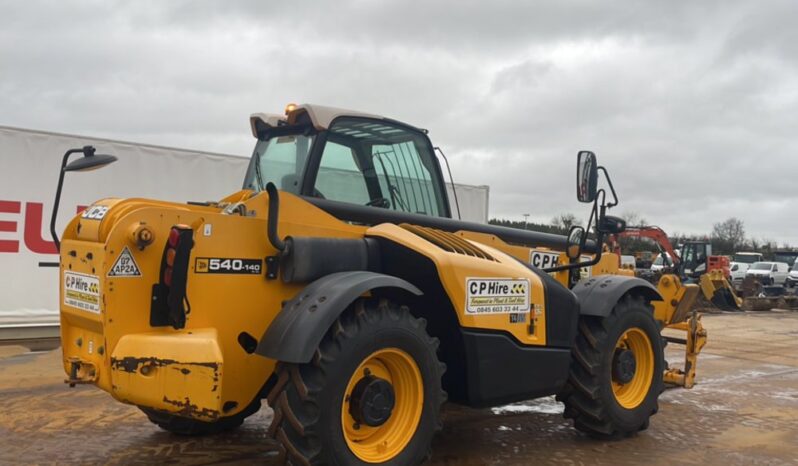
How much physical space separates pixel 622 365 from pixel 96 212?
12.7ft

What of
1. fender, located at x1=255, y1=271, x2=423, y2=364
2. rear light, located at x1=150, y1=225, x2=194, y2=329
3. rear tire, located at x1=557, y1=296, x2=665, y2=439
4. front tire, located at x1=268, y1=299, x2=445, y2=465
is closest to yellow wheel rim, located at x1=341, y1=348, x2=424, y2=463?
front tire, located at x1=268, y1=299, x2=445, y2=465

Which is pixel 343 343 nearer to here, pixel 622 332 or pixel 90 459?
pixel 90 459

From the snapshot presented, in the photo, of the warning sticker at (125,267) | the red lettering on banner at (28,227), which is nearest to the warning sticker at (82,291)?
the warning sticker at (125,267)

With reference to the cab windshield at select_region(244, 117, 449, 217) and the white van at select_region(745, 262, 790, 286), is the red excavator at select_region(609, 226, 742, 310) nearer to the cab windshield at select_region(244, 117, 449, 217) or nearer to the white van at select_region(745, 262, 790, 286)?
the cab windshield at select_region(244, 117, 449, 217)

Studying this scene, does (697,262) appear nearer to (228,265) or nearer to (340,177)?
(340,177)

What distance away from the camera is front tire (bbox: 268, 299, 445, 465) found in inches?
142

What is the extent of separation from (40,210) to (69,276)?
7.36 meters

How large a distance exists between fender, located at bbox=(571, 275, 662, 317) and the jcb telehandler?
0.06 ft

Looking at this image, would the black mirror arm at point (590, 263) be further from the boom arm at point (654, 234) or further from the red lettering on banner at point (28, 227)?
the boom arm at point (654, 234)

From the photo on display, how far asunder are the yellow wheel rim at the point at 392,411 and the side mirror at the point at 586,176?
6.52 feet

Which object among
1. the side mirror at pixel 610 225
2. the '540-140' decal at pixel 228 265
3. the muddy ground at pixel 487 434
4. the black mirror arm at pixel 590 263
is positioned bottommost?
the muddy ground at pixel 487 434

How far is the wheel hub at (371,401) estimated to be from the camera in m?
3.88

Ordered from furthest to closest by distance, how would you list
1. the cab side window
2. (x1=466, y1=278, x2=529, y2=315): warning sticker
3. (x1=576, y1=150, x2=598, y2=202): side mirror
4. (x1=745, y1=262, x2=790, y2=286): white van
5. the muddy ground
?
1. (x1=745, y1=262, x2=790, y2=286): white van
2. (x1=576, y1=150, x2=598, y2=202): side mirror
3. the muddy ground
4. the cab side window
5. (x1=466, y1=278, x2=529, y2=315): warning sticker

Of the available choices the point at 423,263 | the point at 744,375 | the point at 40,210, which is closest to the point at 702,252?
the point at 744,375
